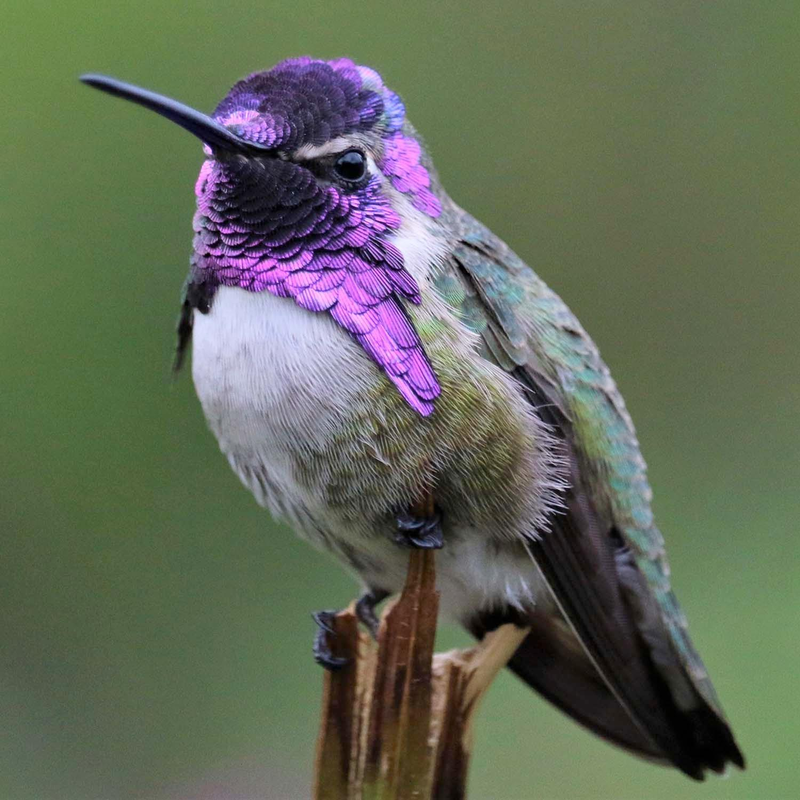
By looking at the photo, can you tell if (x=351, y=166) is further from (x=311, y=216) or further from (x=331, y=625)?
(x=331, y=625)

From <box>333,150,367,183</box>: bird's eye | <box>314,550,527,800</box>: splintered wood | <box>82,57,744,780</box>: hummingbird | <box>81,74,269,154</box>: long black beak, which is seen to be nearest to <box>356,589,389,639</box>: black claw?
<box>82,57,744,780</box>: hummingbird

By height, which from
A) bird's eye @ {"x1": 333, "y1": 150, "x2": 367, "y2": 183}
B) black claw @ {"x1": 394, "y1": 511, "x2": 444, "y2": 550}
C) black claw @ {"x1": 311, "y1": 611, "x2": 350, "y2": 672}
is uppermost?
bird's eye @ {"x1": 333, "y1": 150, "x2": 367, "y2": 183}

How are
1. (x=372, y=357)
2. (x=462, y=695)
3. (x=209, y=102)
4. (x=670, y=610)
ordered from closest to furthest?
(x=372, y=357)
(x=462, y=695)
(x=670, y=610)
(x=209, y=102)

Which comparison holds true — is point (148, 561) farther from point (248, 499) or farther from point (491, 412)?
point (491, 412)

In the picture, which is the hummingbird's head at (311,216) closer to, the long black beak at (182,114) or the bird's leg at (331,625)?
the long black beak at (182,114)

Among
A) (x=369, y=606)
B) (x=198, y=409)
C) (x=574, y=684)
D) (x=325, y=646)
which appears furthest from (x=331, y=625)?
(x=198, y=409)

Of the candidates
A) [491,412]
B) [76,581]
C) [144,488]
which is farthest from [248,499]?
[491,412]

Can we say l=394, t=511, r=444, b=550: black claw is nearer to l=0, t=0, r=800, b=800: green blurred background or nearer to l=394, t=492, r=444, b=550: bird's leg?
l=394, t=492, r=444, b=550: bird's leg
